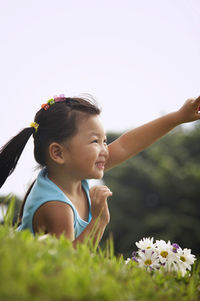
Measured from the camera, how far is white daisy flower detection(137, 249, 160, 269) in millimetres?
3047

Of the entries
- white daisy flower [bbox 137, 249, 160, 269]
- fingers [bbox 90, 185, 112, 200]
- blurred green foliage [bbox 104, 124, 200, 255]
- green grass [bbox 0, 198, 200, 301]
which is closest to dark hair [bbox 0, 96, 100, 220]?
fingers [bbox 90, 185, 112, 200]

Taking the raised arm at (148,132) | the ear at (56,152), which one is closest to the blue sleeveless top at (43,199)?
the ear at (56,152)

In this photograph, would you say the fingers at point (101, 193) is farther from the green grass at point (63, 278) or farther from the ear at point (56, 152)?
the green grass at point (63, 278)

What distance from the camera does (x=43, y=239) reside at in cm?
229

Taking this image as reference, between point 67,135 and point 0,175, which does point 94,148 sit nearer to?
point 67,135

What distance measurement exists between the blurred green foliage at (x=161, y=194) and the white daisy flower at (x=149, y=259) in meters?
21.0

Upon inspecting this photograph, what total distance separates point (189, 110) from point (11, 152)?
1.86 m

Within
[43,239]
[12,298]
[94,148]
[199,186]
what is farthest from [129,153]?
[199,186]

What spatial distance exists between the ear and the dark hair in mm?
56

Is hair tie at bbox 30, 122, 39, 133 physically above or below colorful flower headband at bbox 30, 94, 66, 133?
below

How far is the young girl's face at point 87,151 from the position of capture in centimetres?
344

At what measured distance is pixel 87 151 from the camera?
11.3 feet

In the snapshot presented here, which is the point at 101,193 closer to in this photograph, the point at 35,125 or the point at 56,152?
the point at 56,152

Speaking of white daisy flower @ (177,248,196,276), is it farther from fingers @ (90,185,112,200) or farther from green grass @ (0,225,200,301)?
fingers @ (90,185,112,200)
